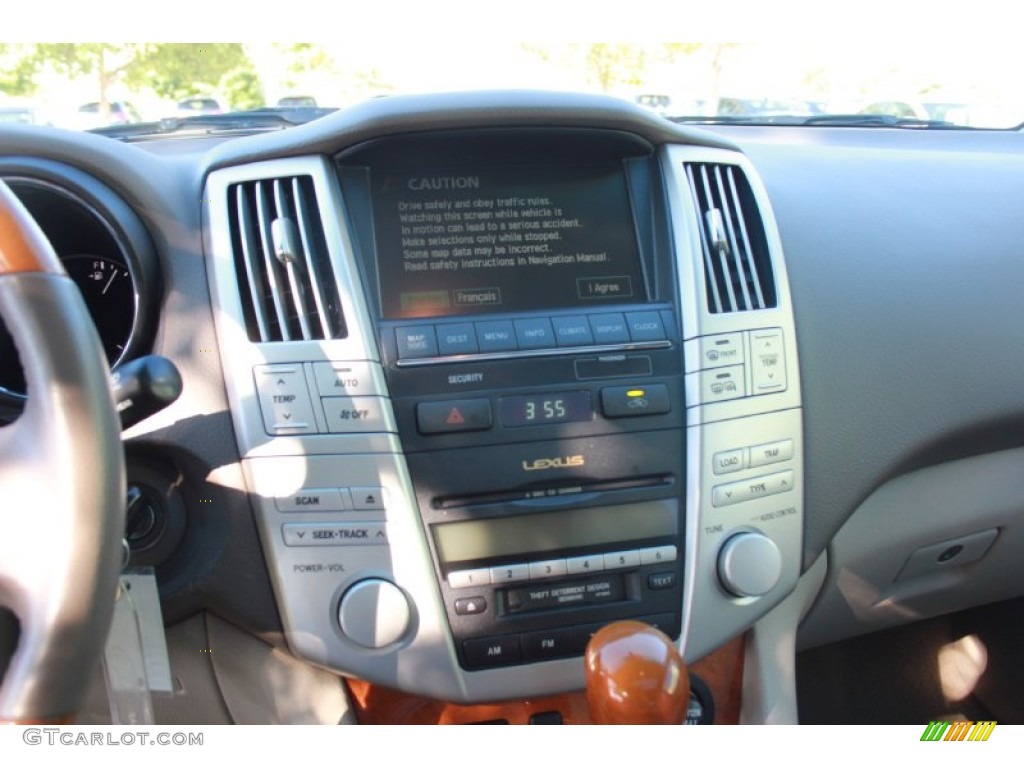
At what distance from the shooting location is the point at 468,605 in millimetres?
1591

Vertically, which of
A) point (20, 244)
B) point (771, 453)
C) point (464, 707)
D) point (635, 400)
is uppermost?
point (20, 244)

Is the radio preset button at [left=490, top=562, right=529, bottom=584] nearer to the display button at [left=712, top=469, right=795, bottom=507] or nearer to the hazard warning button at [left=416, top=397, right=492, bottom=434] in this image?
the hazard warning button at [left=416, top=397, right=492, bottom=434]

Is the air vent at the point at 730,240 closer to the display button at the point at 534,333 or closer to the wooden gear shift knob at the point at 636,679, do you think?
the display button at the point at 534,333

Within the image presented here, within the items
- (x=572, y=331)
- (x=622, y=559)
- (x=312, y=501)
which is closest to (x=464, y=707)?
(x=622, y=559)

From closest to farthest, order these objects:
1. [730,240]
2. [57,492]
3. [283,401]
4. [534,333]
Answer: [57,492] < [283,401] < [534,333] < [730,240]

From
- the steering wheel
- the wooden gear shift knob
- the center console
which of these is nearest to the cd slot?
the center console

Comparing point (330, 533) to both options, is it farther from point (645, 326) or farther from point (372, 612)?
point (645, 326)

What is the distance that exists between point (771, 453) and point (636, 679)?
0.78 m

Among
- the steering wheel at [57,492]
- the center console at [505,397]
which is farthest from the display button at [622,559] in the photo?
the steering wheel at [57,492]

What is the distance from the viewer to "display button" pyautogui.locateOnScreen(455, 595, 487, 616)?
1.59 m

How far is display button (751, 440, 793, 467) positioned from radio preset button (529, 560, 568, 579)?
0.40 meters

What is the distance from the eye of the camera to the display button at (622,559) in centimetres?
164

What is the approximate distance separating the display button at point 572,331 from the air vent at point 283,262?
0.37 metres

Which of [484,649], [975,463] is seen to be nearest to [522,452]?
[484,649]
